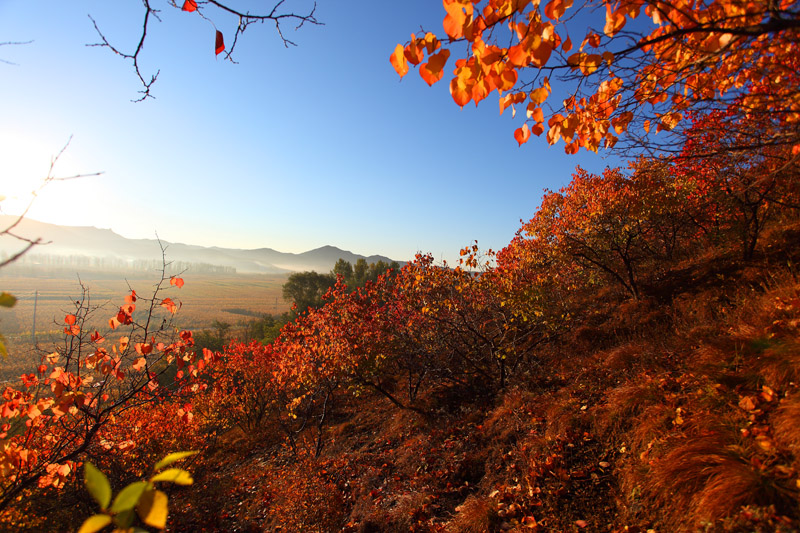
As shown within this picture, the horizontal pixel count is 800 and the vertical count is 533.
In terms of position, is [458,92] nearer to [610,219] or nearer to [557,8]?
[557,8]

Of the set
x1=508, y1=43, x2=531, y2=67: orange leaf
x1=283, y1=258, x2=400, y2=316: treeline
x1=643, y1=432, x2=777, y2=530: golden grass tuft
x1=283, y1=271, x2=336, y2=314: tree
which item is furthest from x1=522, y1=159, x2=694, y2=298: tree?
x1=283, y1=271, x2=336, y2=314: tree

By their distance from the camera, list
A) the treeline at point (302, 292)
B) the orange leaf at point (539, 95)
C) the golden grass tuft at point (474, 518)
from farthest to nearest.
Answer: the treeline at point (302, 292) < the golden grass tuft at point (474, 518) < the orange leaf at point (539, 95)

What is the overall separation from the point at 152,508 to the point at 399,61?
279cm

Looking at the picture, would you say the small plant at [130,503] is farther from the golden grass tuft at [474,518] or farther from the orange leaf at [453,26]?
the golden grass tuft at [474,518]

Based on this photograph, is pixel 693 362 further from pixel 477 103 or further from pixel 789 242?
pixel 789 242

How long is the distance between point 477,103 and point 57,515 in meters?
14.0

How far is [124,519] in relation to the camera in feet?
2.70

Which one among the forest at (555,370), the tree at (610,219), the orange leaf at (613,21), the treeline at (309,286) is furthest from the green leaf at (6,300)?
the treeline at (309,286)

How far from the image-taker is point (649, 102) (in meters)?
3.08

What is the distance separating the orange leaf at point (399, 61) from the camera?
7.76ft

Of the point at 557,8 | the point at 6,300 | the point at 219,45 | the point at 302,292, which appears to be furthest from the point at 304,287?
the point at 6,300

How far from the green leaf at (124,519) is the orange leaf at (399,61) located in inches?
109

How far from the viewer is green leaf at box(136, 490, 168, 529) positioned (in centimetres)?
82

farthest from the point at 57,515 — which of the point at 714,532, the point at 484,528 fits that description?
the point at 714,532
